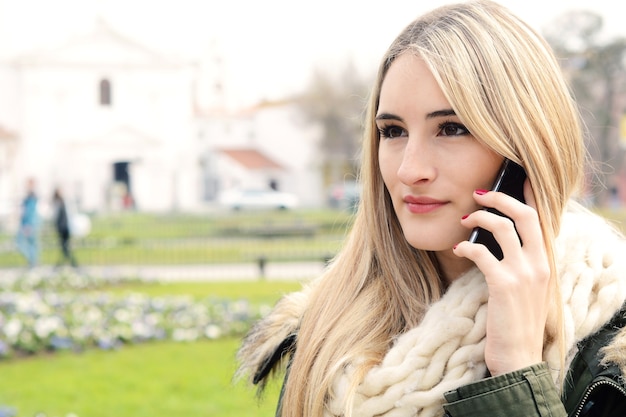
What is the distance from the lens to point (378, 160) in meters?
1.88

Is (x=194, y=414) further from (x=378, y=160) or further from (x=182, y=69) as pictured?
(x=182, y=69)

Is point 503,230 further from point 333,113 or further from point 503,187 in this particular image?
point 333,113

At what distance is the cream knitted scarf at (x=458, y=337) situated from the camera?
1587mm

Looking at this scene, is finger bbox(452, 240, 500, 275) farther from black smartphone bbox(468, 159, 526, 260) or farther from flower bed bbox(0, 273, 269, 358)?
flower bed bbox(0, 273, 269, 358)

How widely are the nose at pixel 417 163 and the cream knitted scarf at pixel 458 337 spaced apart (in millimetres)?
243

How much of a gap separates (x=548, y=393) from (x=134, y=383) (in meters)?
4.93

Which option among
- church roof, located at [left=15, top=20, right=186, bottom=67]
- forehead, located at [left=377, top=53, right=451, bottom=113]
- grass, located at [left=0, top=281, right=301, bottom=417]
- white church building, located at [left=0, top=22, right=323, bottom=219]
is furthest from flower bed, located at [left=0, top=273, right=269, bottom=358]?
church roof, located at [left=15, top=20, right=186, bottom=67]

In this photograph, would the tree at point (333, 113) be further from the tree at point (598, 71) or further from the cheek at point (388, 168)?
the cheek at point (388, 168)

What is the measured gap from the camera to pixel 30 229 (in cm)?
1402

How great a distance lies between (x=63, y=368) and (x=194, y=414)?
5.82 ft

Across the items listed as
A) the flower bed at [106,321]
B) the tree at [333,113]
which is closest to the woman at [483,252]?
the flower bed at [106,321]

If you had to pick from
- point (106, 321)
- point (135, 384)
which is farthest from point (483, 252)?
point (106, 321)

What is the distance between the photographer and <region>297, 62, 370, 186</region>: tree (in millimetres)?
47750

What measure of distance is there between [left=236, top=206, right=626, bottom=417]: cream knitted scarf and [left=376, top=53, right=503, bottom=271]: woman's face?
0.46 ft
